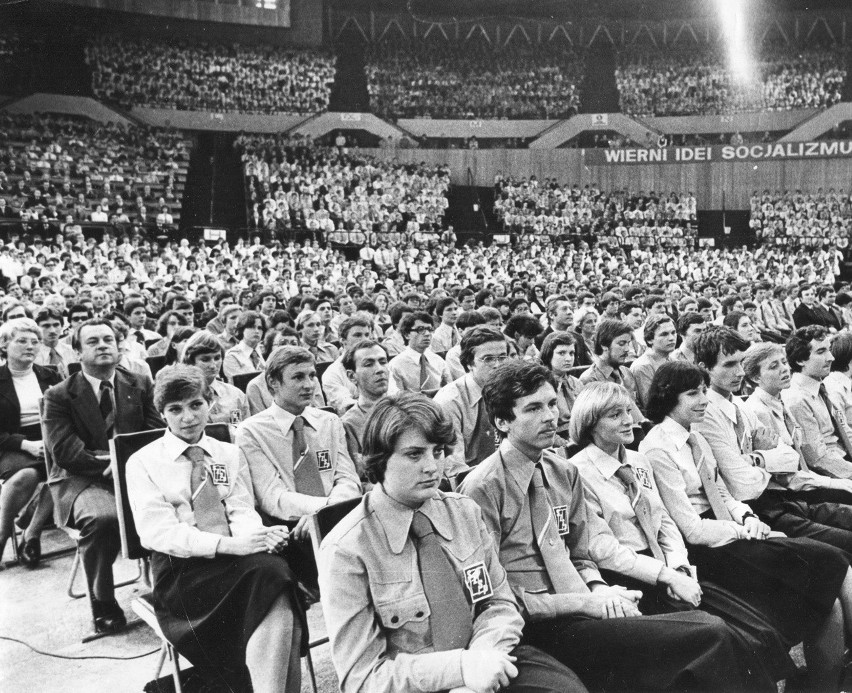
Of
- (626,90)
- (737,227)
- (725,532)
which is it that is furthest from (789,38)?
(725,532)

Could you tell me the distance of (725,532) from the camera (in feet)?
9.05

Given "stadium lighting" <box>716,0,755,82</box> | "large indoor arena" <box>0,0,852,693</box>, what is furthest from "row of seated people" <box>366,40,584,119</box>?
"large indoor arena" <box>0,0,852,693</box>

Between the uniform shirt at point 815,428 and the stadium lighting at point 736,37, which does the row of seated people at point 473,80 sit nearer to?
the stadium lighting at point 736,37

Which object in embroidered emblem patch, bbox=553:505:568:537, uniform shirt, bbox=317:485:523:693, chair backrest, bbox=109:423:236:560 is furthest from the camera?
chair backrest, bbox=109:423:236:560

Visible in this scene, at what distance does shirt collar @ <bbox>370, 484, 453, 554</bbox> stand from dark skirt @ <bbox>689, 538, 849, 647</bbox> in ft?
3.97

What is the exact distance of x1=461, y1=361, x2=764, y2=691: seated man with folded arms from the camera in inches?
82.1

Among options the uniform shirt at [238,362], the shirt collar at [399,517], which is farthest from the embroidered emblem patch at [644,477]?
the uniform shirt at [238,362]

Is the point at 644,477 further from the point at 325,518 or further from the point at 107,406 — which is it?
the point at 107,406

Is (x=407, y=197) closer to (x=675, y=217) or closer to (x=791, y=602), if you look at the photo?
(x=675, y=217)

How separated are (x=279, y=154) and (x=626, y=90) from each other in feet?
38.6

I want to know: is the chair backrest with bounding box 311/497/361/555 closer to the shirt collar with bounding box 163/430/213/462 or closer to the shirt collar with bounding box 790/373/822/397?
the shirt collar with bounding box 163/430/213/462

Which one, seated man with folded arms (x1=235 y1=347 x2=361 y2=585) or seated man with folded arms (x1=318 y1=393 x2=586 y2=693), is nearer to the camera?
seated man with folded arms (x1=318 y1=393 x2=586 y2=693)

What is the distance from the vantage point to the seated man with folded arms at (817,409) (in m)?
3.65

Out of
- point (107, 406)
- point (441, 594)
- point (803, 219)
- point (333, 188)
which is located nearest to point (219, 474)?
point (441, 594)
